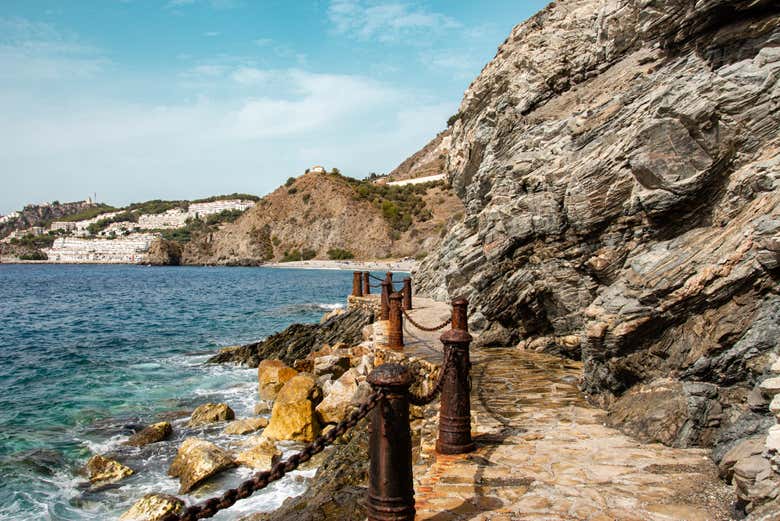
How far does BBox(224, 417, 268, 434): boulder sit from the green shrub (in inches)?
3504

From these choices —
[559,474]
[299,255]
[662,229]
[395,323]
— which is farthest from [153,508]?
[299,255]

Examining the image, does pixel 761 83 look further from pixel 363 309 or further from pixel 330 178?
pixel 330 178

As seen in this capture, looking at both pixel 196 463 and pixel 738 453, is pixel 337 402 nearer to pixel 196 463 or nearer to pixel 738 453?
pixel 196 463

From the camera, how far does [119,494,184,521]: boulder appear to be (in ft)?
24.0

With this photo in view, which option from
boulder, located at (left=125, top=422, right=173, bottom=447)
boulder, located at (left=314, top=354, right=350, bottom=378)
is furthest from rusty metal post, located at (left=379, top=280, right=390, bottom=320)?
boulder, located at (left=125, top=422, right=173, bottom=447)

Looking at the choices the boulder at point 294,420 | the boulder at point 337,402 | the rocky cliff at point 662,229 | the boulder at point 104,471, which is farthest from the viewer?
the boulder at point 337,402

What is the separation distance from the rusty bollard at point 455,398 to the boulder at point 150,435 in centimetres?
788

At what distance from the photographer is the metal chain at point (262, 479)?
2.82 metres

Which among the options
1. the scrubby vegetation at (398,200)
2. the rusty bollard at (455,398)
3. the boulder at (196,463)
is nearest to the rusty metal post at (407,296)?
the boulder at (196,463)

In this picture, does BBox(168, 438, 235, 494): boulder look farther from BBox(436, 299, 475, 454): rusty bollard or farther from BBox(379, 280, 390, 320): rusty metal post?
BBox(379, 280, 390, 320): rusty metal post

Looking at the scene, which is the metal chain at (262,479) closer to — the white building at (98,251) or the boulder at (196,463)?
the boulder at (196,463)

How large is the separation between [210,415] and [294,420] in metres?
3.02

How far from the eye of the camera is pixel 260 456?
930 cm

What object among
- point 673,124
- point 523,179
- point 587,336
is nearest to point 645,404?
point 587,336
